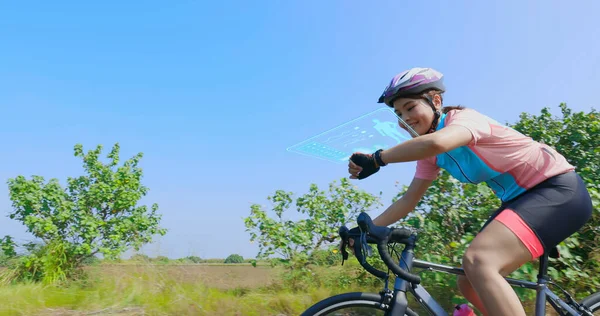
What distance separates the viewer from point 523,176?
2236mm

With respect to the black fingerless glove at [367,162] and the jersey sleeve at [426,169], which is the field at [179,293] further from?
the black fingerless glove at [367,162]

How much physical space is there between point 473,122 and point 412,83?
0.37 m

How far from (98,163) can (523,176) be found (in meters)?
8.26

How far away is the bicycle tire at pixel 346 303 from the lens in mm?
2039

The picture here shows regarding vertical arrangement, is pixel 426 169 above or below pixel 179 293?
above

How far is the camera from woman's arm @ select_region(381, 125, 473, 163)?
1882mm

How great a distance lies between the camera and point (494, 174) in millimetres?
2277

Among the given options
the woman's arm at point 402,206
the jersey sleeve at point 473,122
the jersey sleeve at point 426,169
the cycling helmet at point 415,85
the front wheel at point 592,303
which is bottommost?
the front wheel at point 592,303

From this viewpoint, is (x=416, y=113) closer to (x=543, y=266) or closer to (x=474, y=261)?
(x=474, y=261)

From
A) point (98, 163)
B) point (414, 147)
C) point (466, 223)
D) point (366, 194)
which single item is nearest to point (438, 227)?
point (466, 223)

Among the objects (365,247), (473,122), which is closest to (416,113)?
(473,122)

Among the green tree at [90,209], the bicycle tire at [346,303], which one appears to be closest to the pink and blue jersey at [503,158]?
the bicycle tire at [346,303]

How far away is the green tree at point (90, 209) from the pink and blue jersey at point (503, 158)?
20.9ft

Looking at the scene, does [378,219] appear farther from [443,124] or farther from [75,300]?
[75,300]
